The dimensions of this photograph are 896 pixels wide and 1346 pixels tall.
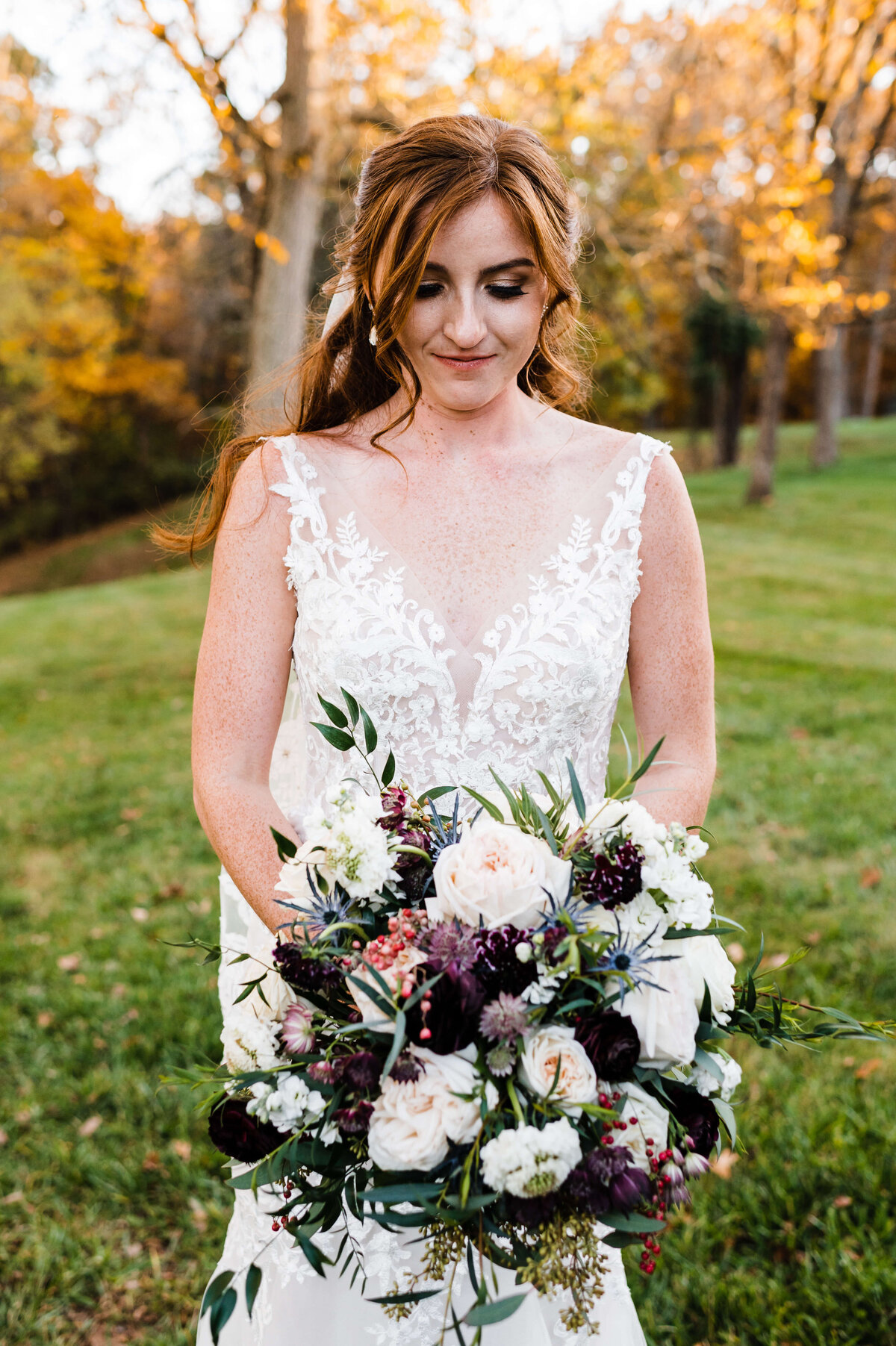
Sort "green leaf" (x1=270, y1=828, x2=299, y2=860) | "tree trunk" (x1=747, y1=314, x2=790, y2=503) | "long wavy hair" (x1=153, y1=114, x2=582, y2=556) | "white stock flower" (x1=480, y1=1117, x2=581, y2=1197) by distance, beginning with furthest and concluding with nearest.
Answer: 1. "tree trunk" (x1=747, y1=314, x2=790, y2=503)
2. "long wavy hair" (x1=153, y1=114, x2=582, y2=556)
3. "green leaf" (x1=270, y1=828, x2=299, y2=860)
4. "white stock flower" (x1=480, y1=1117, x2=581, y2=1197)

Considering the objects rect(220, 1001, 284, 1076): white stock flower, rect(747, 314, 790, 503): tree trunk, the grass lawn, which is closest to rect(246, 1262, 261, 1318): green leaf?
rect(220, 1001, 284, 1076): white stock flower

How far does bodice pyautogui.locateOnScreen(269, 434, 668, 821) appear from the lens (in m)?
2.13

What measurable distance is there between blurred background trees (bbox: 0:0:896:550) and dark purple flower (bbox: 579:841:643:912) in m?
1.58

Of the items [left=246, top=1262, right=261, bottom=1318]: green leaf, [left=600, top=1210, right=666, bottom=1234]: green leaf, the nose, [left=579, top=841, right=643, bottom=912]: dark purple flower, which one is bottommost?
[left=246, top=1262, right=261, bottom=1318]: green leaf

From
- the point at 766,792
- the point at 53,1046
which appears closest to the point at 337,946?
the point at 53,1046

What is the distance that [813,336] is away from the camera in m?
9.61

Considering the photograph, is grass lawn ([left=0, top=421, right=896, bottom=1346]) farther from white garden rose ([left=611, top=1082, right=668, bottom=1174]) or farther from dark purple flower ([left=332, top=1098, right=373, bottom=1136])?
dark purple flower ([left=332, top=1098, right=373, bottom=1136])

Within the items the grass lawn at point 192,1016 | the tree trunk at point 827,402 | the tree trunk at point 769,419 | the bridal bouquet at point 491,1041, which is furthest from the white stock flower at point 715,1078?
the tree trunk at point 827,402

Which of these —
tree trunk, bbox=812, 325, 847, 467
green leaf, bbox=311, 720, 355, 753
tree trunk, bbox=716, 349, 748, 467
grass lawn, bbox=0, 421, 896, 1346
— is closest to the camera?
green leaf, bbox=311, 720, 355, 753

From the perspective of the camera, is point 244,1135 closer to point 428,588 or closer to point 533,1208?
point 533,1208

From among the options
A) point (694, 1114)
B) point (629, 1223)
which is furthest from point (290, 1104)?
point (694, 1114)

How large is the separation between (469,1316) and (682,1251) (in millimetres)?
2054

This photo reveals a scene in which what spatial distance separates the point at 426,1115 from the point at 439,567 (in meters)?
1.27

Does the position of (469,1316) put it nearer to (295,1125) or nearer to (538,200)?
(295,1125)
